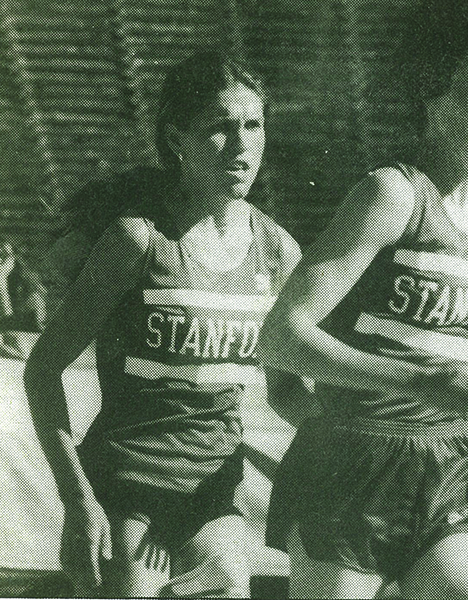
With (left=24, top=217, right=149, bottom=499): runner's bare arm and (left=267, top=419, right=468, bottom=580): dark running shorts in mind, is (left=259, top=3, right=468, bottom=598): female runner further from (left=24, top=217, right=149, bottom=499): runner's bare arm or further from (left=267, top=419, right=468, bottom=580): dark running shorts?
(left=24, top=217, right=149, bottom=499): runner's bare arm

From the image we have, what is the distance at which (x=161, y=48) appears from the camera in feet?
4.70

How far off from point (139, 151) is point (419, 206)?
0.56 meters

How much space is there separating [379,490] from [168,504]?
402 millimetres

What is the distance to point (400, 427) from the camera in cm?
132

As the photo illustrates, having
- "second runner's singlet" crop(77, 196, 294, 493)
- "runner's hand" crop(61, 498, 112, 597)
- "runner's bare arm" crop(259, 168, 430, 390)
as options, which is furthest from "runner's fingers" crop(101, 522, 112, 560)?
"runner's bare arm" crop(259, 168, 430, 390)

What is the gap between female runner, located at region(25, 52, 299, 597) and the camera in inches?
53.5

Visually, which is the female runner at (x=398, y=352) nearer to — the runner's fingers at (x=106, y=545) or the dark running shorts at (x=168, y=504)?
the dark running shorts at (x=168, y=504)

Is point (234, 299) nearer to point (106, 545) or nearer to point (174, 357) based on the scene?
point (174, 357)

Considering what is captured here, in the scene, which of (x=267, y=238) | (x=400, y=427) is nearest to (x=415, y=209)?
(x=267, y=238)

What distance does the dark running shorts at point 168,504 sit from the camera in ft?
4.46

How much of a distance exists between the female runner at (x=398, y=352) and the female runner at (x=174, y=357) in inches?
4.1

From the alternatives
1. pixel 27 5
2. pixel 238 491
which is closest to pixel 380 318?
pixel 238 491

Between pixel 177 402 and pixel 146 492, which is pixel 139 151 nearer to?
pixel 177 402

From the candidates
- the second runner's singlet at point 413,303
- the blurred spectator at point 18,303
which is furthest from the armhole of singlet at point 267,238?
the blurred spectator at point 18,303
